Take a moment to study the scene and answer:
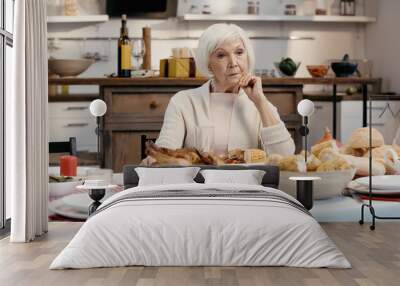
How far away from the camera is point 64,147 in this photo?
6922mm

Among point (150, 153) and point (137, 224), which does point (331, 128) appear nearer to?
point (150, 153)

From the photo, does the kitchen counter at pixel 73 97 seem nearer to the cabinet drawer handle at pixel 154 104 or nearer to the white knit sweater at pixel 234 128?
the cabinet drawer handle at pixel 154 104

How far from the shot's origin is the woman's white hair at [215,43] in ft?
21.7

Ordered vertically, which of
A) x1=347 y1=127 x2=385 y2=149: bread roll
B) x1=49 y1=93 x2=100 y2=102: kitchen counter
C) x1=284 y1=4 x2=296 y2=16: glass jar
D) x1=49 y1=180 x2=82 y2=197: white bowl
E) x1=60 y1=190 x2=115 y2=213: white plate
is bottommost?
x1=60 y1=190 x2=115 y2=213: white plate

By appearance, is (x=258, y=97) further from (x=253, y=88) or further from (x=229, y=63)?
(x=229, y=63)

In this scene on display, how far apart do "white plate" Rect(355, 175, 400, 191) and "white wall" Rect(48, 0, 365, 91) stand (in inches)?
75.5

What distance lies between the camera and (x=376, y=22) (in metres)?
7.99

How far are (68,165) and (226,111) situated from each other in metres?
1.38

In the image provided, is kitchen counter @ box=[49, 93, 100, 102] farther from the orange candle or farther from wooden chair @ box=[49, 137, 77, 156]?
the orange candle

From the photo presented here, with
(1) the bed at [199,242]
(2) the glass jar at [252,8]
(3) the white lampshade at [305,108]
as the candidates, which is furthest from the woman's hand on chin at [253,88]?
(1) the bed at [199,242]

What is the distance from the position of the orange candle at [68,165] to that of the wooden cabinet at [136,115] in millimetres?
305

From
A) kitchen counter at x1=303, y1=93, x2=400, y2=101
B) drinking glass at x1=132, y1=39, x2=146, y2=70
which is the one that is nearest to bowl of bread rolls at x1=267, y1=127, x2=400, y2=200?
kitchen counter at x1=303, y1=93, x2=400, y2=101

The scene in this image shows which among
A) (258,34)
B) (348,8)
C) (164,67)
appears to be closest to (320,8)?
(348,8)

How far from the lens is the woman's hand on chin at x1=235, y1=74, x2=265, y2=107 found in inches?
260
